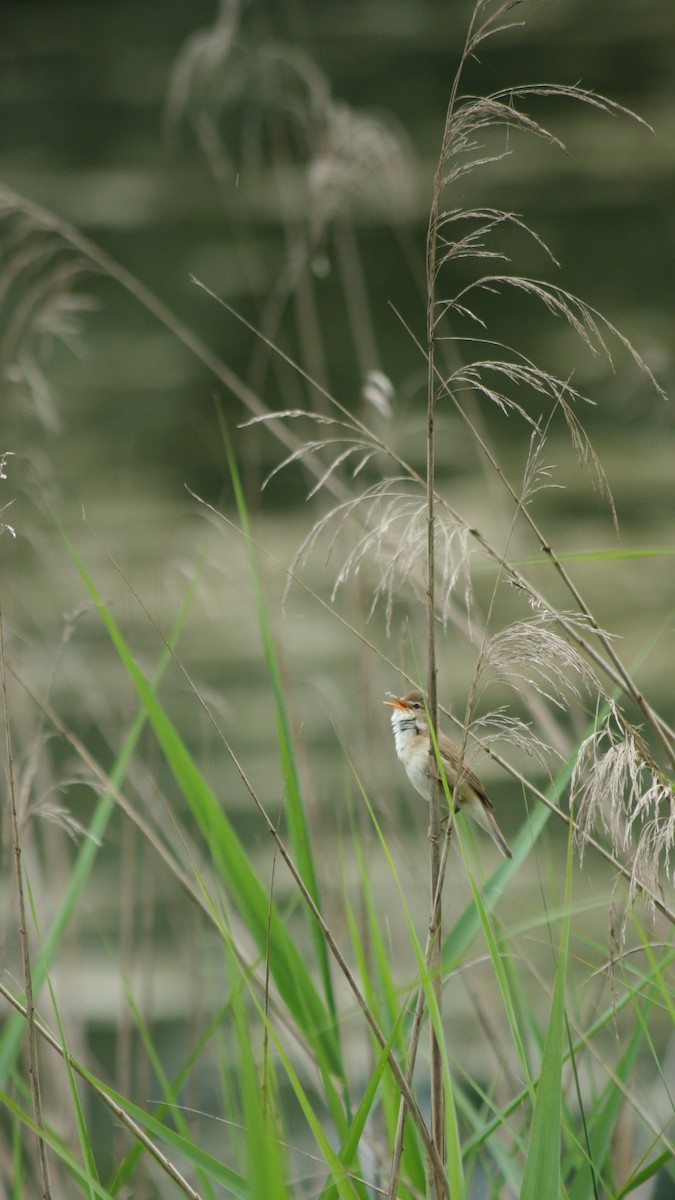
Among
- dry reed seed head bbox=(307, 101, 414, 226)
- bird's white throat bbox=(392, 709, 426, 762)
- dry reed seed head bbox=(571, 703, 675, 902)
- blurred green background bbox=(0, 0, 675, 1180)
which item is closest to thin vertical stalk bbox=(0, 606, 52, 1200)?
dry reed seed head bbox=(571, 703, 675, 902)

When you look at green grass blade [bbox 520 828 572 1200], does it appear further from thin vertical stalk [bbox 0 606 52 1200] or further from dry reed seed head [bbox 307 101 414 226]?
dry reed seed head [bbox 307 101 414 226]

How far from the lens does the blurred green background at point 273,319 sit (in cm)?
396

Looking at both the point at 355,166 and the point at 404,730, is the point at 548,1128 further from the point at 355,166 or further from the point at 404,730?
the point at 355,166

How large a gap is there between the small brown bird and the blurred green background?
25cm

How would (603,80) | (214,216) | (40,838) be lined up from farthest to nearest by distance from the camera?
(214,216) < (603,80) < (40,838)

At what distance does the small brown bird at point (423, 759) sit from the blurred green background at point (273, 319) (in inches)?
10.0

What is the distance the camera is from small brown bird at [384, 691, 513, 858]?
83.6 inches

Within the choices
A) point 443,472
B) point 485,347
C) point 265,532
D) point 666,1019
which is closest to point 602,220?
point 485,347

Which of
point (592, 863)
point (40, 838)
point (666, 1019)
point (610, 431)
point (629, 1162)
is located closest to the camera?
point (629, 1162)

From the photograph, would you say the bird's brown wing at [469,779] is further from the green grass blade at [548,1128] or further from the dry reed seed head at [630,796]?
the green grass blade at [548,1128]

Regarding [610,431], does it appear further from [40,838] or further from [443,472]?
[40,838]

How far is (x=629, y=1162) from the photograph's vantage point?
2318 mm

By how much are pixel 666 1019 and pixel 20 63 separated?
411 inches

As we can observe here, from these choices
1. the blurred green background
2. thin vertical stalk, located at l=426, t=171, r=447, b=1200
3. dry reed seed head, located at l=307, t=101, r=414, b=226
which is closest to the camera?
thin vertical stalk, located at l=426, t=171, r=447, b=1200
